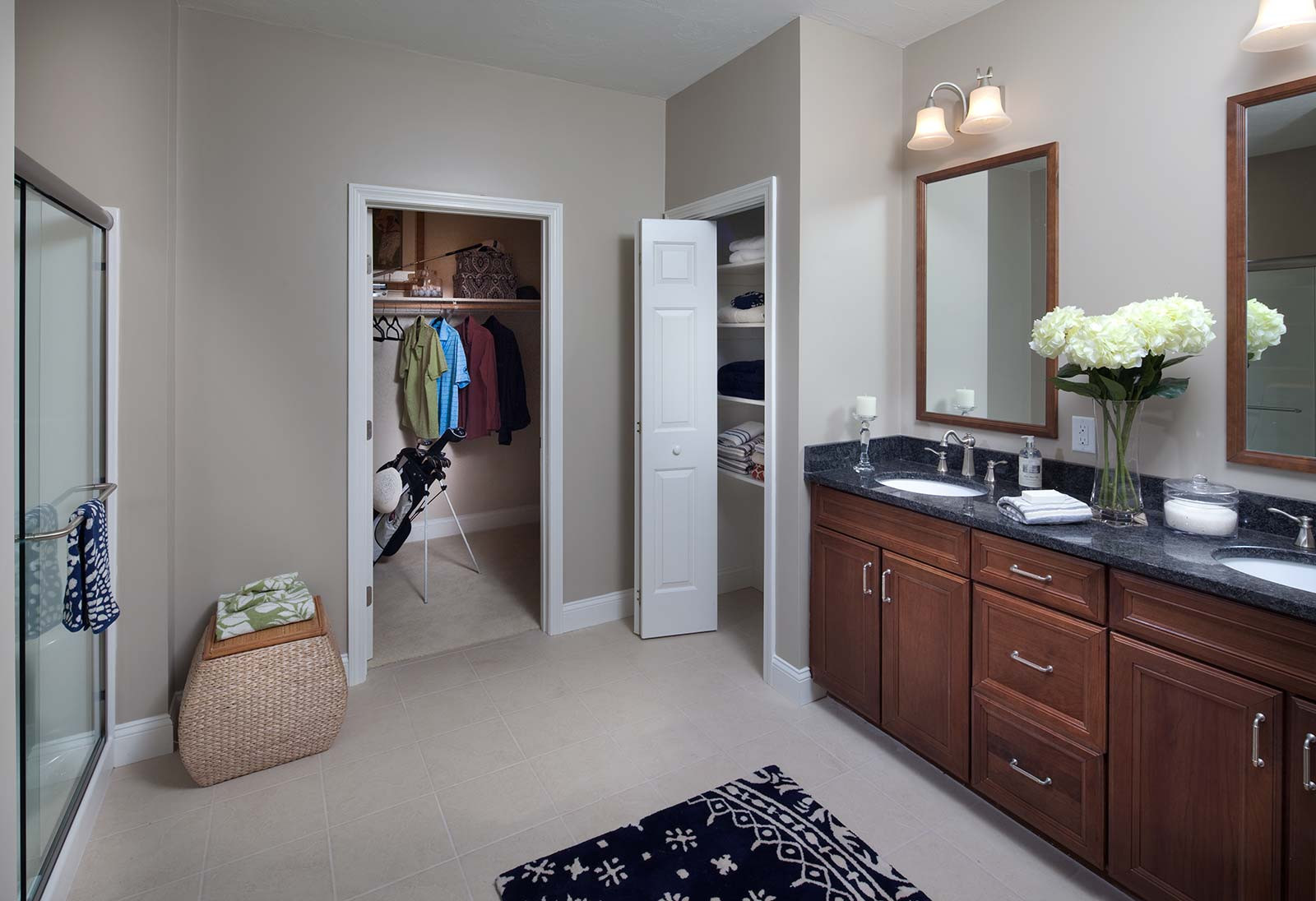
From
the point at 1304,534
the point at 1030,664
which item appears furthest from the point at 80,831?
the point at 1304,534

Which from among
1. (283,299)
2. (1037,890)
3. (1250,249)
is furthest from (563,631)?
(1250,249)

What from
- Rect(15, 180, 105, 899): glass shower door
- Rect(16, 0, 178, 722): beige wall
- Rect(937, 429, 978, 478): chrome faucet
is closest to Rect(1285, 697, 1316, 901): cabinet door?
Rect(937, 429, 978, 478): chrome faucet

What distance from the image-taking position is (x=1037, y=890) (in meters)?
1.82

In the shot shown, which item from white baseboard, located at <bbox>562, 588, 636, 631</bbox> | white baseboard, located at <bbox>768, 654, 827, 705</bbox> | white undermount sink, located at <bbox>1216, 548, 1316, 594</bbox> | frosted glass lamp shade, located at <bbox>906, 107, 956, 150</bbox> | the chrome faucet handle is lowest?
white baseboard, located at <bbox>768, 654, 827, 705</bbox>

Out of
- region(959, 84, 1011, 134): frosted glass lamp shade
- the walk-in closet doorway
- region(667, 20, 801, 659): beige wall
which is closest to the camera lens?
region(959, 84, 1011, 134): frosted glass lamp shade

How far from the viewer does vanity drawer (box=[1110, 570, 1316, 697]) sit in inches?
55.3

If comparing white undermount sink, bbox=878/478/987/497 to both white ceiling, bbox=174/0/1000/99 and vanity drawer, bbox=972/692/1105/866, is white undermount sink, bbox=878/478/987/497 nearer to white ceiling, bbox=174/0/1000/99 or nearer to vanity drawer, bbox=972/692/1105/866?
vanity drawer, bbox=972/692/1105/866

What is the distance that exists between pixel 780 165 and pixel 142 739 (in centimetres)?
309

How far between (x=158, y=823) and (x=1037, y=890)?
2.46m

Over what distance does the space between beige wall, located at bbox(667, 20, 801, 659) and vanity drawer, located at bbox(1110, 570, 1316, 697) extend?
1.25 meters

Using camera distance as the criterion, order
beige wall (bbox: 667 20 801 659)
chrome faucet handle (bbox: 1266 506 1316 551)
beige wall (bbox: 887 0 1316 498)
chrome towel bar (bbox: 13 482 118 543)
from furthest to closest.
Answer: beige wall (bbox: 667 20 801 659)
beige wall (bbox: 887 0 1316 498)
chrome faucet handle (bbox: 1266 506 1316 551)
chrome towel bar (bbox: 13 482 118 543)

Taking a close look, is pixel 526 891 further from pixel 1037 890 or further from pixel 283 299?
pixel 283 299

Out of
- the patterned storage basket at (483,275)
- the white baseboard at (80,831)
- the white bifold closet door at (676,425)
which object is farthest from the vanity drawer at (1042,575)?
the patterned storage basket at (483,275)

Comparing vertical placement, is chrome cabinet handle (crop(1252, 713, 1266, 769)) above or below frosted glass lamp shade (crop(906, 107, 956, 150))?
below
